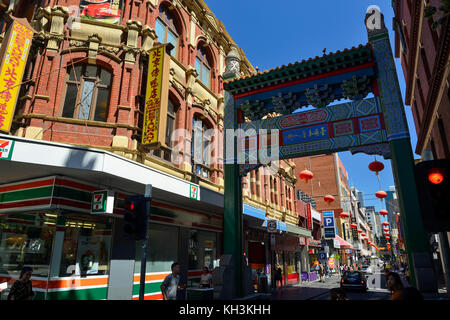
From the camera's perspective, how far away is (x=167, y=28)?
14.9m

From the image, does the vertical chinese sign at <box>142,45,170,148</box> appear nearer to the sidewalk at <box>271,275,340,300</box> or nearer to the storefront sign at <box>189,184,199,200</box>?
the storefront sign at <box>189,184,199,200</box>

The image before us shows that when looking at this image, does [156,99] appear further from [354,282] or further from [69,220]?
[354,282]

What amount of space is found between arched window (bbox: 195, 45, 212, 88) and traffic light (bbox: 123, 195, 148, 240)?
12.0 m

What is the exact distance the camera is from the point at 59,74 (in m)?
11.0

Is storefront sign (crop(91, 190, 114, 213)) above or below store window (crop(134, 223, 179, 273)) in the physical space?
above

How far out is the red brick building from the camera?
10500mm

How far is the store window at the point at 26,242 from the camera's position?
935 cm

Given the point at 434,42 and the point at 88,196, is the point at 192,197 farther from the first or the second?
the point at 434,42

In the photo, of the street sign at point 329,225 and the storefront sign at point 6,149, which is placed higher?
the street sign at point 329,225

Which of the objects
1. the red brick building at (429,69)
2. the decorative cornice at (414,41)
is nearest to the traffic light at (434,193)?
the red brick building at (429,69)

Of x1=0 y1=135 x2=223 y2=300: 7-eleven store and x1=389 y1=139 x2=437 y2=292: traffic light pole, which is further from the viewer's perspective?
x1=0 y1=135 x2=223 y2=300: 7-eleven store

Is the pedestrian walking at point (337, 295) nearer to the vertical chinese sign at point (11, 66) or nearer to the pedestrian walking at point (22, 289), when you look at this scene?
the pedestrian walking at point (22, 289)

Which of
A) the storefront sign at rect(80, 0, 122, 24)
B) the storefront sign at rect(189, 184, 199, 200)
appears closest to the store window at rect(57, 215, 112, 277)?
the storefront sign at rect(189, 184, 199, 200)

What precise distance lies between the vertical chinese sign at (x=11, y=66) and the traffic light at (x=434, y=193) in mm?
10793
